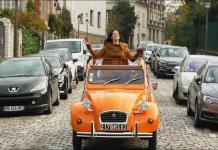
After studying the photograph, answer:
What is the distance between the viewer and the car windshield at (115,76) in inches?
469

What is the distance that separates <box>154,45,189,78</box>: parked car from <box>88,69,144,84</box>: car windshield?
63.9 ft

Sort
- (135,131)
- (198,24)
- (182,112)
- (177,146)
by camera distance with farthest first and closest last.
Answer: (198,24)
(182,112)
(177,146)
(135,131)

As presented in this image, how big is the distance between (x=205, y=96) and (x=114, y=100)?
333 centimetres

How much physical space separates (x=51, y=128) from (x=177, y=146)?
3.44 m

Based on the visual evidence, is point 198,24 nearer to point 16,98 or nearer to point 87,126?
point 16,98

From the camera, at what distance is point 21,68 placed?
1750cm

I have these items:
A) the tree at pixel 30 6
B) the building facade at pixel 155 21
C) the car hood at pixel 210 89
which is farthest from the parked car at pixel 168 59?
the building facade at pixel 155 21

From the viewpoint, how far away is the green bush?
4278 centimetres

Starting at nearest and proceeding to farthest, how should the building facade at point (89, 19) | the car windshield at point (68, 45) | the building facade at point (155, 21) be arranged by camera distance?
1. the car windshield at point (68, 45)
2. the building facade at point (89, 19)
3. the building facade at point (155, 21)

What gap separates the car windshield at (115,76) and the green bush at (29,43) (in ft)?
99.6

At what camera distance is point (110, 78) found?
12.0 m

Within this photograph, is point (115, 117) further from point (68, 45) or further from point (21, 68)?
point (68, 45)

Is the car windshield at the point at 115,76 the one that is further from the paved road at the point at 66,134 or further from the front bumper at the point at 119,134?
the front bumper at the point at 119,134

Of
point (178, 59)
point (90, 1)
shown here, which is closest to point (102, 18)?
point (90, 1)
